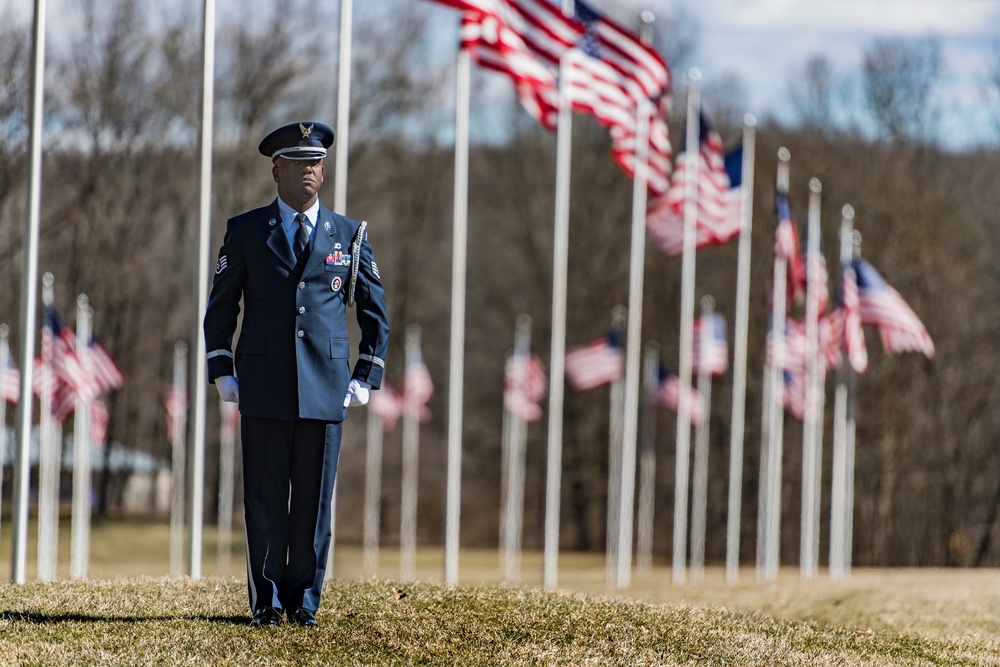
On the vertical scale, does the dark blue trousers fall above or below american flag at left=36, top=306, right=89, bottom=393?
below

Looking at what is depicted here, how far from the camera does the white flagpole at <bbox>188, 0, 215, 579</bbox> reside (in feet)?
34.1

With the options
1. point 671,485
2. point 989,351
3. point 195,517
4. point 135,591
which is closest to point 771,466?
point 195,517

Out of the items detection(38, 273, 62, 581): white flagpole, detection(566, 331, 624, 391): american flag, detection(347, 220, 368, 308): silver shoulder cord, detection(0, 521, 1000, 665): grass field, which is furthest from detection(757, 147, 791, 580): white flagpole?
detection(347, 220, 368, 308): silver shoulder cord

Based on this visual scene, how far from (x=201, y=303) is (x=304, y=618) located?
439 cm

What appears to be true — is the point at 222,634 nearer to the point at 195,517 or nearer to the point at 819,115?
the point at 195,517

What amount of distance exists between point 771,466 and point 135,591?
15.8 meters

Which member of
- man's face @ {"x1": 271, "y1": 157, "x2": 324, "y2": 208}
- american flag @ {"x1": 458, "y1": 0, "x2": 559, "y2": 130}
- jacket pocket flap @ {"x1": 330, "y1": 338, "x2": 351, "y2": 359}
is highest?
american flag @ {"x1": 458, "y1": 0, "x2": 559, "y2": 130}

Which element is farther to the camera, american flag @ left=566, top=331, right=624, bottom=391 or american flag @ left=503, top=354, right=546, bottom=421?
american flag @ left=503, top=354, right=546, bottom=421

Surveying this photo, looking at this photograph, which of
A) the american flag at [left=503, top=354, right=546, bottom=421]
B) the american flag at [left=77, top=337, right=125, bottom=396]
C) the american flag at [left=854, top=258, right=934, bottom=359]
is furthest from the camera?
the american flag at [left=503, top=354, right=546, bottom=421]

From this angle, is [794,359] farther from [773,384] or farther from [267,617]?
[267,617]

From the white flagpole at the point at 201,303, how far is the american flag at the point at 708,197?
938 cm

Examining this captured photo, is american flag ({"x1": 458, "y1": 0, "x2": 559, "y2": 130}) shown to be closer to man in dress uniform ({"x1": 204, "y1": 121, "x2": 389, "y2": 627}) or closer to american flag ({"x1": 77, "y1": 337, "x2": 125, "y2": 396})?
man in dress uniform ({"x1": 204, "y1": 121, "x2": 389, "y2": 627})

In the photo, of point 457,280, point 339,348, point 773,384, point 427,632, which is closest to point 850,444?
point 773,384

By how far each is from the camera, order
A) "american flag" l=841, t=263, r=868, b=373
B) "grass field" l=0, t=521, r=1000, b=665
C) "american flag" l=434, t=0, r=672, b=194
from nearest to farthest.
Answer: "grass field" l=0, t=521, r=1000, b=665, "american flag" l=434, t=0, r=672, b=194, "american flag" l=841, t=263, r=868, b=373
